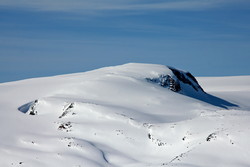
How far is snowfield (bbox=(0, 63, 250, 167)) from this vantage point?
2670 centimetres

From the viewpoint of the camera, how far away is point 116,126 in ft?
106

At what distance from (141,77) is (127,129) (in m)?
15.5

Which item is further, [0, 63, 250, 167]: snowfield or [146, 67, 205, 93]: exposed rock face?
[146, 67, 205, 93]: exposed rock face

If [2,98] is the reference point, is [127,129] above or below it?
below

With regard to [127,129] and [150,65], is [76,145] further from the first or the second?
[150,65]

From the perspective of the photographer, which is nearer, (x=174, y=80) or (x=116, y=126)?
(x=116, y=126)

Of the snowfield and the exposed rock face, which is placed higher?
the exposed rock face

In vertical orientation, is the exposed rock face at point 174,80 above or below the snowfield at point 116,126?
→ above

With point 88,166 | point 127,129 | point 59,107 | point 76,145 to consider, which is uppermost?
point 59,107

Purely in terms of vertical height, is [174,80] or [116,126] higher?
[174,80]

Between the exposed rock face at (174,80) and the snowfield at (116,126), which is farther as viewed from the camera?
the exposed rock face at (174,80)

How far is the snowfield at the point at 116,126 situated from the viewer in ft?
87.6

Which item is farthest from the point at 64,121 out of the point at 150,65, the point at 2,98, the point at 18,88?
the point at 150,65

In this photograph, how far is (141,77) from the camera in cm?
4669
